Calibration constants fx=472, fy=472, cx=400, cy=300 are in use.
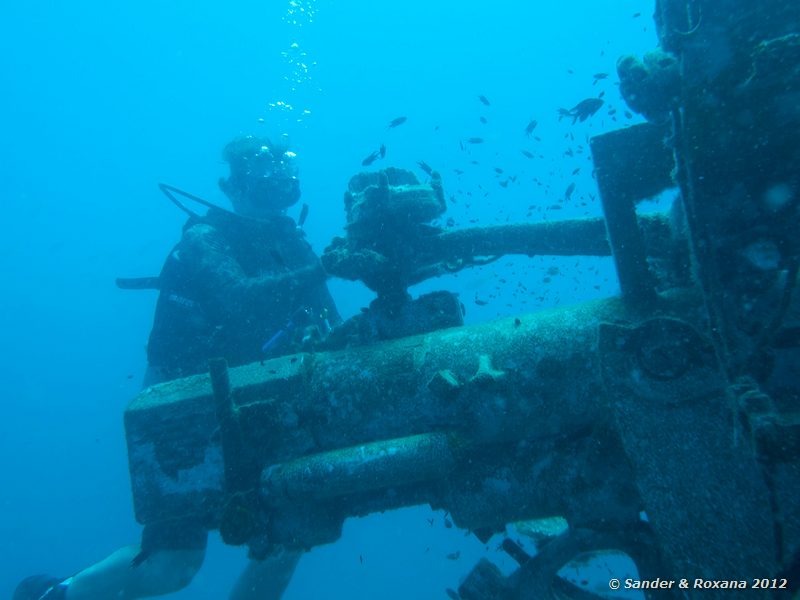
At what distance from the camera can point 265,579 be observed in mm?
7129

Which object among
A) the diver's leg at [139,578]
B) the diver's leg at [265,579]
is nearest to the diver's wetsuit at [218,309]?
the diver's leg at [139,578]

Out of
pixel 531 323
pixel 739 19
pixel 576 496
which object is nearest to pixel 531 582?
pixel 576 496

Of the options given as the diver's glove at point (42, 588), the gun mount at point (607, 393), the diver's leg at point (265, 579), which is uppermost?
the gun mount at point (607, 393)

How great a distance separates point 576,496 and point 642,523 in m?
0.36

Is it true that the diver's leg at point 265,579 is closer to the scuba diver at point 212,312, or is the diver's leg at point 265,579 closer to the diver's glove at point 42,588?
the scuba diver at point 212,312

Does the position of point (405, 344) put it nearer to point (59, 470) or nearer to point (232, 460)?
point (232, 460)

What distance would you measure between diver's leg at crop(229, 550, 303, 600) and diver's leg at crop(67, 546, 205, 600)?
2.17 m

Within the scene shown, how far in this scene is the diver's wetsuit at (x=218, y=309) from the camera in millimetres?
5375

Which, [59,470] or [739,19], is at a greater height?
[739,19]

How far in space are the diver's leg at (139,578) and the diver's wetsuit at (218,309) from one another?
197 cm

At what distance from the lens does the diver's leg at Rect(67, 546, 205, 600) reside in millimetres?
5016

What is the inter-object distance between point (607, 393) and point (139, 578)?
17.5ft

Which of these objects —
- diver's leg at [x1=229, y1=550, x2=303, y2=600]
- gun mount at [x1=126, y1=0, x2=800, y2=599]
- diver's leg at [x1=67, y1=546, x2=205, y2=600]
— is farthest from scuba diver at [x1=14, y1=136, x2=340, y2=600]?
diver's leg at [x1=229, y1=550, x2=303, y2=600]

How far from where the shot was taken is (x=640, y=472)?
6.83 ft
